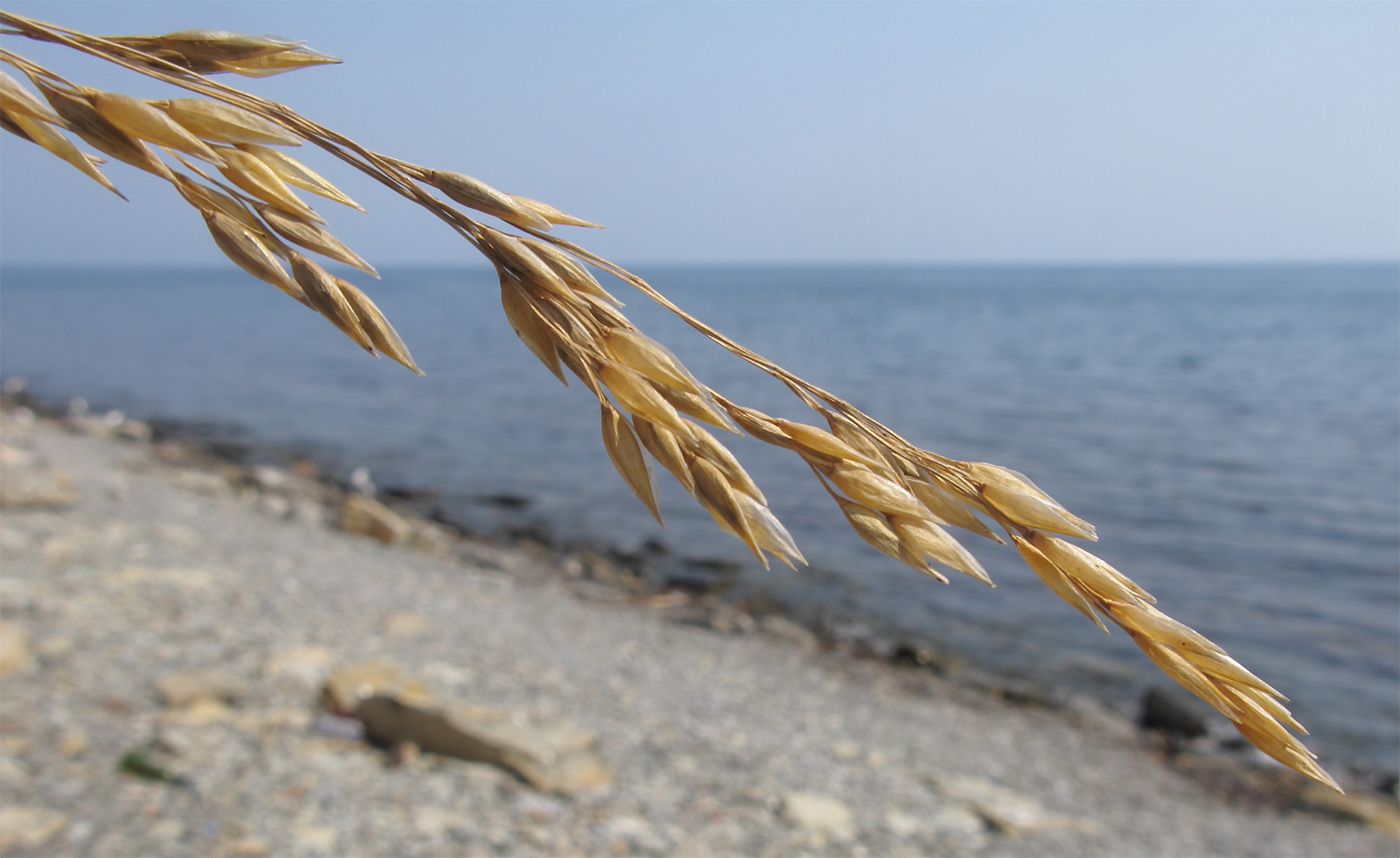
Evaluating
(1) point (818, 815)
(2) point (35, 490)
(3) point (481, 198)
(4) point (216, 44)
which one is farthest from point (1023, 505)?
(2) point (35, 490)

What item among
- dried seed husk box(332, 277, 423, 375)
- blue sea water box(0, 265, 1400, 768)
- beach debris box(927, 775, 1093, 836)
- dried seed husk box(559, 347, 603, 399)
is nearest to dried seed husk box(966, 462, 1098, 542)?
dried seed husk box(559, 347, 603, 399)

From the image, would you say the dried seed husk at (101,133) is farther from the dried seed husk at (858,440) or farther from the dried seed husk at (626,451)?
the dried seed husk at (858,440)

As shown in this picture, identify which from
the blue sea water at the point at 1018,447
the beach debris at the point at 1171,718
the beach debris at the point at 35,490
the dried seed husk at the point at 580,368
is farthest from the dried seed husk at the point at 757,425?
the beach debris at the point at 35,490

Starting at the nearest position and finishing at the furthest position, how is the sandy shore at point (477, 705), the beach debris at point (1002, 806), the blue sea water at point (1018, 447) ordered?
the sandy shore at point (477, 705) → the beach debris at point (1002, 806) → the blue sea water at point (1018, 447)

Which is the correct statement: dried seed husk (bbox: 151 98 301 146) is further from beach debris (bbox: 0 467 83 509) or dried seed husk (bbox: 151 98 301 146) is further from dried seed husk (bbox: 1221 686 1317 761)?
beach debris (bbox: 0 467 83 509)

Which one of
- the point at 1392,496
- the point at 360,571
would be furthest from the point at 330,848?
the point at 1392,496

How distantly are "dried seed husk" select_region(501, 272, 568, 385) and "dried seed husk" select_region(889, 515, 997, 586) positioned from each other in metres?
0.24

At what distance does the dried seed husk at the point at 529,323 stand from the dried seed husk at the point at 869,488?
0.19 m

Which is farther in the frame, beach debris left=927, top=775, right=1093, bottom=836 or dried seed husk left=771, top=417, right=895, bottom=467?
beach debris left=927, top=775, right=1093, bottom=836

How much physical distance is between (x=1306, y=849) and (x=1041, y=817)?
2158 millimetres

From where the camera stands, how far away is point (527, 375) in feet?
96.7

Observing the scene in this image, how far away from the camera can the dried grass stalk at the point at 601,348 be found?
0.52 m

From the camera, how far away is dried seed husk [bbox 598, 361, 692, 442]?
0.52 meters

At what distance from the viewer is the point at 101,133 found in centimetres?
50
